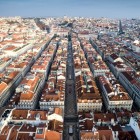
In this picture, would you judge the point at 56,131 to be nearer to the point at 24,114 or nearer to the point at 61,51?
the point at 24,114

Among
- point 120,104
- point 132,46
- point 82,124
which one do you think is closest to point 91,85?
point 120,104

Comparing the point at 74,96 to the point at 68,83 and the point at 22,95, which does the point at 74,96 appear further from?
the point at 22,95

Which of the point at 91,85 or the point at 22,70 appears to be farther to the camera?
the point at 22,70

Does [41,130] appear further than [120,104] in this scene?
No

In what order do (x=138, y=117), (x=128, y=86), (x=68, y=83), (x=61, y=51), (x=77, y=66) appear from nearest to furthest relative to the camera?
(x=138, y=117) → (x=128, y=86) → (x=68, y=83) → (x=77, y=66) → (x=61, y=51)

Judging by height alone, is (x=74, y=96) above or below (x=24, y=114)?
below

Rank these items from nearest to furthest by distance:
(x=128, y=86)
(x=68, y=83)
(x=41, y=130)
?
(x=41, y=130) < (x=128, y=86) < (x=68, y=83)

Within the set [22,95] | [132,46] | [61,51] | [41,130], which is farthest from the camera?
[132,46]

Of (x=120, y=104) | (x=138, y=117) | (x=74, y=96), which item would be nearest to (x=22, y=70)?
(x=74, y=96)

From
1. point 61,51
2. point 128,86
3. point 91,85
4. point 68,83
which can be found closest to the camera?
point 91,85
